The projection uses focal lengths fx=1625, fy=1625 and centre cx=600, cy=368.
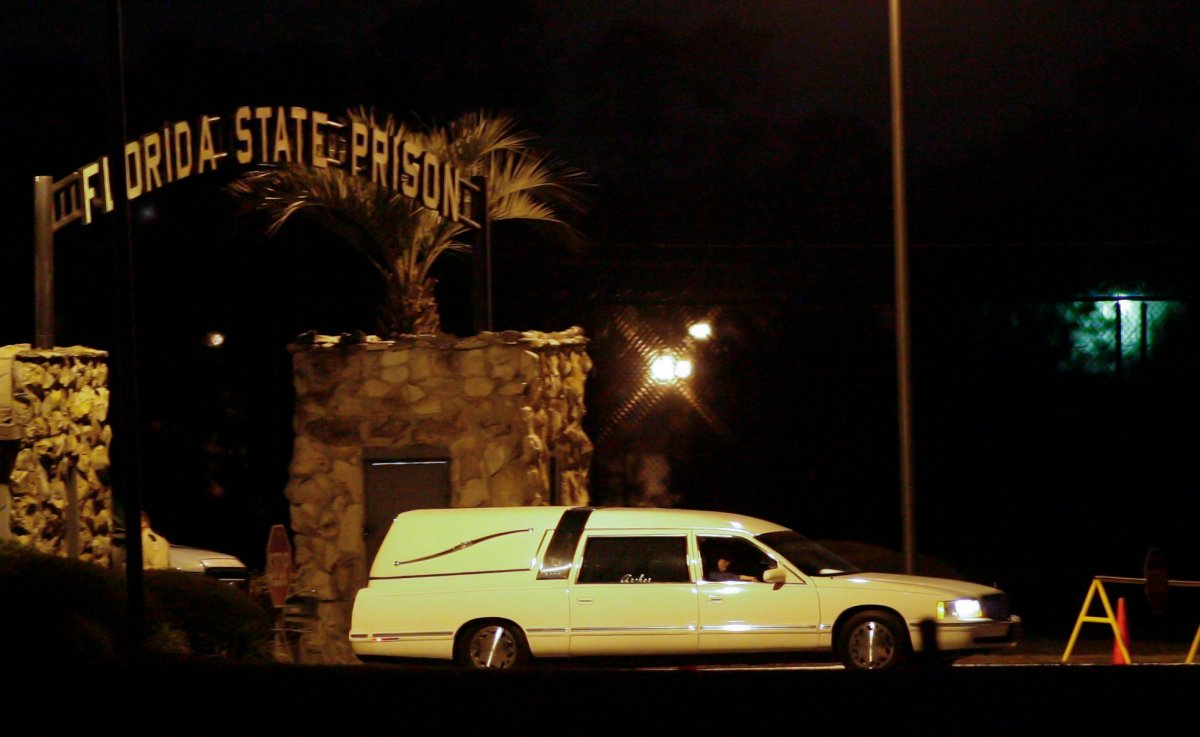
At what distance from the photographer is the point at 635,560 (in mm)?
13930

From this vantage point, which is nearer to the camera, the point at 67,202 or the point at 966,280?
the point at 67,202

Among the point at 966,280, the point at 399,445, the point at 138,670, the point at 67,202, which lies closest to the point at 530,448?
the point at 399,445

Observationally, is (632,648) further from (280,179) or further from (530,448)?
(280,179)

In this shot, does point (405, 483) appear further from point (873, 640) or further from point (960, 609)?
point (960, 609)

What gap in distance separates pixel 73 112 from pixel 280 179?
1798 cm

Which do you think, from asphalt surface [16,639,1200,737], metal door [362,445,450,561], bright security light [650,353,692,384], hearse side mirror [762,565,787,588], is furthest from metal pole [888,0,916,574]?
bright security light [650,353,692,384]

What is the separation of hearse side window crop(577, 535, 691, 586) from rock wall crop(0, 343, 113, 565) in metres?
5.38

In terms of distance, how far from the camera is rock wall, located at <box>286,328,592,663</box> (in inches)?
630

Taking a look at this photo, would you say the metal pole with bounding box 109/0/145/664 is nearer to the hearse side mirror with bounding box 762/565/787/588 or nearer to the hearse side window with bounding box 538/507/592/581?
the hearse side window with bounding box 538/507/592/581

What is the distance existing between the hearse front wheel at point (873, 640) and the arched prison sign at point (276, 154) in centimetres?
586

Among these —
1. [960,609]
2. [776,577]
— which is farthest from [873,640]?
[776,577]

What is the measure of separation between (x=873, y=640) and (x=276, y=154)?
7456 millimetres

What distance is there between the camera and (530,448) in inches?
630

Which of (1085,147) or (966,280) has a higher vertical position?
(1085,147)
